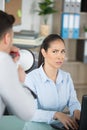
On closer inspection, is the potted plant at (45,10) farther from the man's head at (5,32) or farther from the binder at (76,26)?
the man's head at (5,32)

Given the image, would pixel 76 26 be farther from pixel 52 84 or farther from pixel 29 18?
pixel 52 84

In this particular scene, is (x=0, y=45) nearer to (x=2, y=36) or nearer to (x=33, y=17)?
(x=2, y=36)

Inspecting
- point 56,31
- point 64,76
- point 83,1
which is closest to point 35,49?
point 56,31

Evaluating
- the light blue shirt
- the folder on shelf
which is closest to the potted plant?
the folder on shelf

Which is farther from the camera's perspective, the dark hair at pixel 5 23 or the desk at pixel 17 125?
the desk at pixel 17 125

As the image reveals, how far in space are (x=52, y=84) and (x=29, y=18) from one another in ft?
7.59

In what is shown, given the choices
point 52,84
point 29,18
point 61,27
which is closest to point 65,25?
point 61,27

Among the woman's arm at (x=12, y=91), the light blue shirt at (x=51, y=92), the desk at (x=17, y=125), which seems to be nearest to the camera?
the woman's arm at (x=12, y=91)

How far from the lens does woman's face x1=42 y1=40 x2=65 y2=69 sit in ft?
6.62

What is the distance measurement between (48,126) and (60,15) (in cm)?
258

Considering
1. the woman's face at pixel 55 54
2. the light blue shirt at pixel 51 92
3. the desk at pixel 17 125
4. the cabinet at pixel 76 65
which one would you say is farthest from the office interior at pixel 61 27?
the desk at pixel 17 125

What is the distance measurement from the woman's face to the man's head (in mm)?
869

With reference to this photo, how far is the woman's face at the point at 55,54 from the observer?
79.4 inches

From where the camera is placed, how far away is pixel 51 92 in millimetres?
1928
